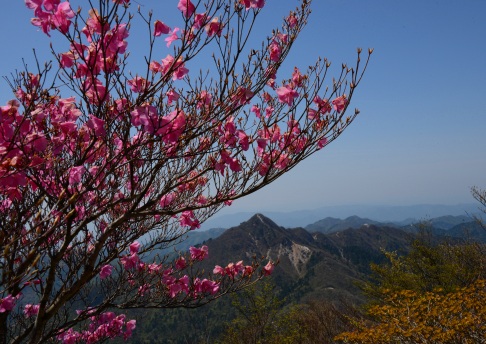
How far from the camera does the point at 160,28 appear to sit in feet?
9.45

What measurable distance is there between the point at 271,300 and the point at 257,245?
128 metres

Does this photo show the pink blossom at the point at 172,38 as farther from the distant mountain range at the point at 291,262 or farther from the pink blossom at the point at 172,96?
the distant mountain range at the point at 291,262

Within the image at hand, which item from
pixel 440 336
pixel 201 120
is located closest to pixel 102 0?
pixel 201 120

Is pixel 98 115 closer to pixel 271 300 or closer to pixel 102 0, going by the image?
pixel 102 0

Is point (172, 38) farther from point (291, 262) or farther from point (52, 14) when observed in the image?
point (291, 262)

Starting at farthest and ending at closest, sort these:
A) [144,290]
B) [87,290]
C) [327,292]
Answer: [327,292]
[87,290]
[144,290]

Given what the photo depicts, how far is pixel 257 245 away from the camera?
143000 millimetres

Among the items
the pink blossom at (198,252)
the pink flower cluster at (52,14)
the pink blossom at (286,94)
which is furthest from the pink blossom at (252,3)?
the pink blossom at (198,252)

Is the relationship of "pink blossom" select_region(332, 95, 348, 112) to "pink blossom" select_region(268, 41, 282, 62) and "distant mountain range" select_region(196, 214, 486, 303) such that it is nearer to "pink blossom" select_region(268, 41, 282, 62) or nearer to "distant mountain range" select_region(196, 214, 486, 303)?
"pink blossom" select_region(268, 41, 282, 62)

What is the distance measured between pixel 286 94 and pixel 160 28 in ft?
4.87

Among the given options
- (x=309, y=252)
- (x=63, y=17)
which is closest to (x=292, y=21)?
(x=63, y=17)

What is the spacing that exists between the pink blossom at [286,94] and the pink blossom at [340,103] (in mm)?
507

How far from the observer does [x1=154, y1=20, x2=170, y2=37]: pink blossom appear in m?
2.85

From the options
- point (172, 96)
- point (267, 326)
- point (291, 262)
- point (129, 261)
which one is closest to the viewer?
point (172, 96)
